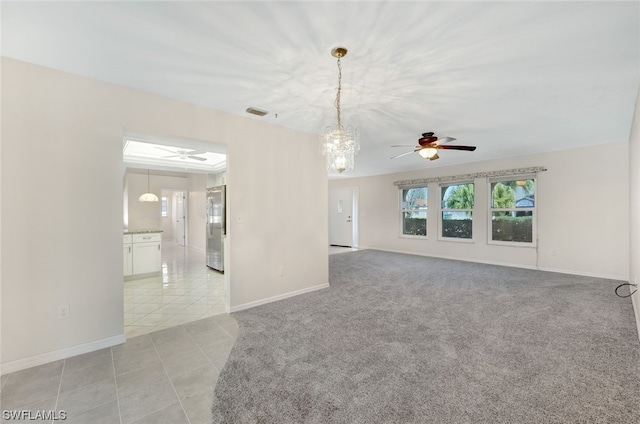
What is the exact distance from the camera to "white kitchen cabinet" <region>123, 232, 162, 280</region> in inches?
186

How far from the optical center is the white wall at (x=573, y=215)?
4.59 meters

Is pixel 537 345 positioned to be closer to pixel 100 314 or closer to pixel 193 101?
pixel 100 314

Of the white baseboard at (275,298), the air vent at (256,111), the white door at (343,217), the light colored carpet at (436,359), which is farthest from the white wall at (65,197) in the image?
the white door at (343,217)

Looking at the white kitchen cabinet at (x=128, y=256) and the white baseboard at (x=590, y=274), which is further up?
the white kitchen cabinet at (x=128, y=256)

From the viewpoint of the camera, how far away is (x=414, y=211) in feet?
24.7

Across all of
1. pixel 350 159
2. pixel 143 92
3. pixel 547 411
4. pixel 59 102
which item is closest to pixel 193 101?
pixel 143 92

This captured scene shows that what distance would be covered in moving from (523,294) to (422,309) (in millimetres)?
1774

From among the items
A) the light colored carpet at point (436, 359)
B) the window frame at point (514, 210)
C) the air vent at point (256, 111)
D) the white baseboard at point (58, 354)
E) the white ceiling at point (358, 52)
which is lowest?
the light colored carpet at point (436, 359)

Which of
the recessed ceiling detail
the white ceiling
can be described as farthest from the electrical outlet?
the recessed ceiling detail

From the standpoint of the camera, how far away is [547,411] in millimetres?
1628

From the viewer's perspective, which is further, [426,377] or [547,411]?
[426,377]

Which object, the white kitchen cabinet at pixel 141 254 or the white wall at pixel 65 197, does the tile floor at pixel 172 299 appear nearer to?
the white kitchen cabinet at pixel 141 254

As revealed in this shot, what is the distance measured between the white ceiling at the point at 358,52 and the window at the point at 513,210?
2424mm

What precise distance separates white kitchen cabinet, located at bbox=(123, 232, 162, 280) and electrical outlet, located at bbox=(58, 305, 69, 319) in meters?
2.59
